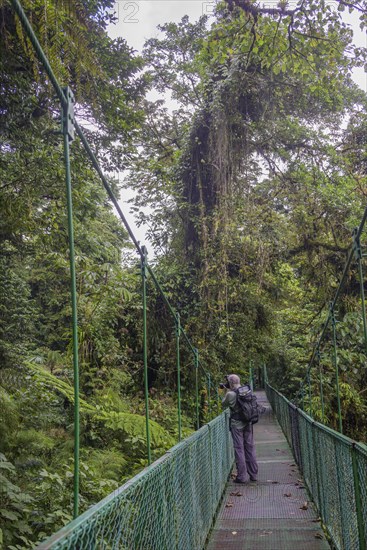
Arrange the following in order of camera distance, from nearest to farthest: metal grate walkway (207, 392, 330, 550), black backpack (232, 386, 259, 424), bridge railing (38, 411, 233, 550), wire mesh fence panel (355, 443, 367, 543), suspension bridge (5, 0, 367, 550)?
bridge railing (38, 411, 233, 550) < suspension bridge (5, 0, 367, 550) < wire mesh fence panel (355, 443, 367, 543) < metal grate walkway (207, 392, 330, 550) < black backpack (232, 386, 259, 424)

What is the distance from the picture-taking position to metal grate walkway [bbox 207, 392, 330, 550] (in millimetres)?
3174

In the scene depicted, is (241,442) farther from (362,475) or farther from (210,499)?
(362,475)

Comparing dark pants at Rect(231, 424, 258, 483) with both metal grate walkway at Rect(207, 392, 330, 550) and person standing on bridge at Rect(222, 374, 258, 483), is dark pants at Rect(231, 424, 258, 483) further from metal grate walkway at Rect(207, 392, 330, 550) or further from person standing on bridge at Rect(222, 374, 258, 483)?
metal grate walkway at Rect(207, 392, 330, 550)

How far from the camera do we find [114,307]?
21.1 ft

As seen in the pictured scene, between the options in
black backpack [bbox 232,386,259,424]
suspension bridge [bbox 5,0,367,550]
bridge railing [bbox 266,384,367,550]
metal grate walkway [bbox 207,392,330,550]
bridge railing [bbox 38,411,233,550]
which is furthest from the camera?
black backpack [bbox 232,386,259,424]

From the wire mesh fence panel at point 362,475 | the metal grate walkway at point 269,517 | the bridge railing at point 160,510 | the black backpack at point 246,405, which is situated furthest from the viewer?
the black backpack at point 246,405

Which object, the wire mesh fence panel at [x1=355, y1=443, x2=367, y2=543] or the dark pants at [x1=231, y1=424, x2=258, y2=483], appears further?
the dark pants at [x1=231, y1=424, x2=258, y2=483]

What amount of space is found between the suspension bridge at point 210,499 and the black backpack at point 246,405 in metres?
0.23

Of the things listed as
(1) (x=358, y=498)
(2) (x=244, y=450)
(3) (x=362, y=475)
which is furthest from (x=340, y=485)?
(2) (x=244, y=450)

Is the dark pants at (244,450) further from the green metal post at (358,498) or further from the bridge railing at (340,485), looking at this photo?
the green metal post at (358,498)

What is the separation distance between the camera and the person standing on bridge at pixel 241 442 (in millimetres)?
5113

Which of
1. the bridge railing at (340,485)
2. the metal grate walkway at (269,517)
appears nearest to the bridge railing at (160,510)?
the metal grate walkway at (269,517)

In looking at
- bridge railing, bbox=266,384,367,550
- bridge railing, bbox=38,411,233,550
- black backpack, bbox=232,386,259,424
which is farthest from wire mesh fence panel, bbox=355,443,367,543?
black backpack, bbox=232,386,259,424

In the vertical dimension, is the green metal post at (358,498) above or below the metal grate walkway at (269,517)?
above
